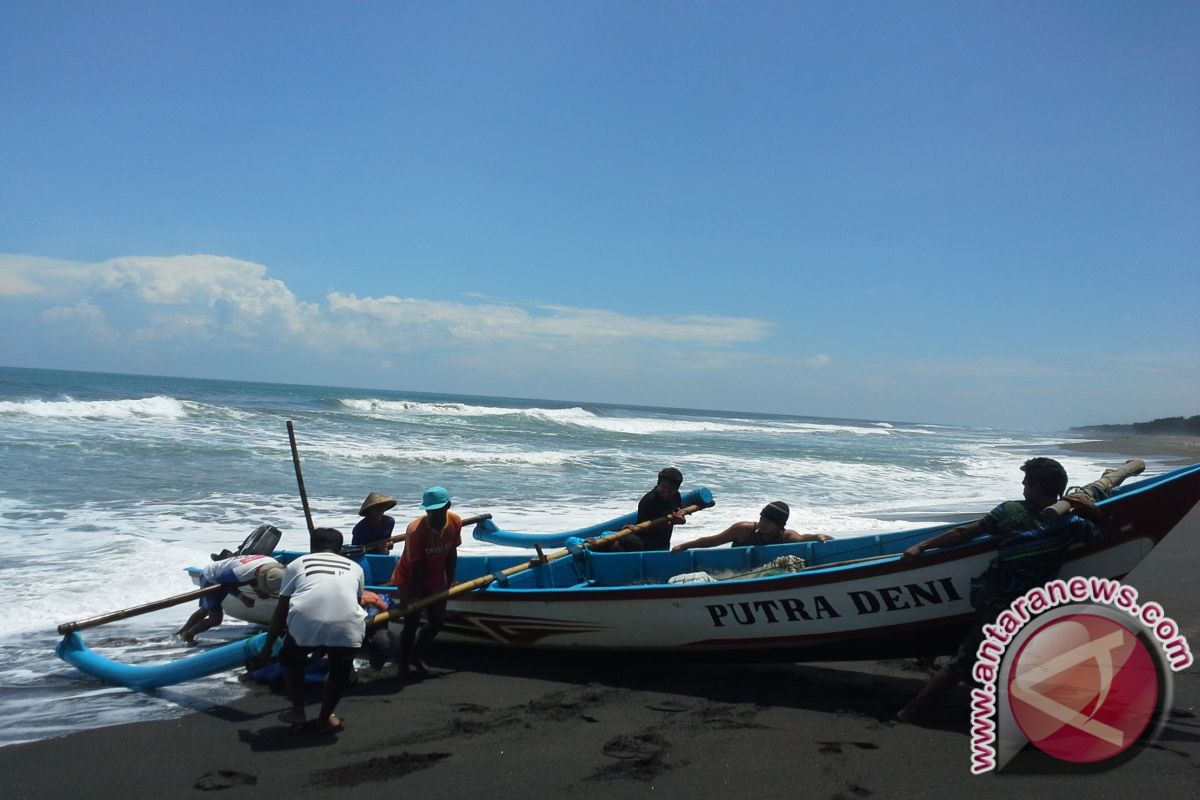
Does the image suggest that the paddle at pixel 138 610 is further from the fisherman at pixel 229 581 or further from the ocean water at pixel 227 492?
the ocean water at pixel 227 492

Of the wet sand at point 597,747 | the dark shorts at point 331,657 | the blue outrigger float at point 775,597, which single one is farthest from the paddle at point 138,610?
the dark shorts at point 331,657

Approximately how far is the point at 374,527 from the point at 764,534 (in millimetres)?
3423

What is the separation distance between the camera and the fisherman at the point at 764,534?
6.94 meters

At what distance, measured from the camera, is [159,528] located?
10.7 m

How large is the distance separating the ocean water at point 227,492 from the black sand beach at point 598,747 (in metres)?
0.71

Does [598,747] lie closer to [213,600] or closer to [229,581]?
[229,581]

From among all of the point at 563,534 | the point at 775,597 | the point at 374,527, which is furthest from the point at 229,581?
the point at 775,597

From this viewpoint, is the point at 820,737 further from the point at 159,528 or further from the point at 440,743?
the point at 159,528

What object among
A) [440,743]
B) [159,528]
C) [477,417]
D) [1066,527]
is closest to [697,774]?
[440,743]

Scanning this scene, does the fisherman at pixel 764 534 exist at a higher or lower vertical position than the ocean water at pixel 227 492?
higher

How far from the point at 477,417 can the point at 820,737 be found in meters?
46.5

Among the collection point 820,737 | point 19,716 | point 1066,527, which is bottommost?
point 19,716

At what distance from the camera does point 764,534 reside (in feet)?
23.0

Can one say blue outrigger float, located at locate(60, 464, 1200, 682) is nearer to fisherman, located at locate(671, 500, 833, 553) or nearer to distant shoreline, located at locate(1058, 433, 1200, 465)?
fisherman, located at locate(671, 500, 833, 553)
